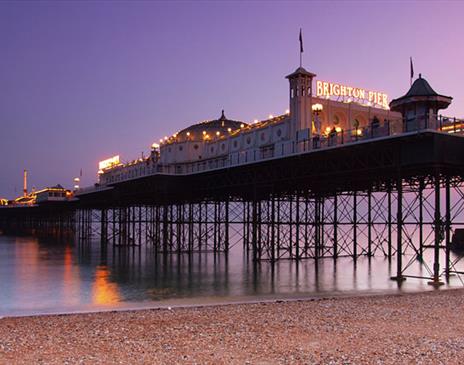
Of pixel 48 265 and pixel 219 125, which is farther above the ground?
pixel 219 125

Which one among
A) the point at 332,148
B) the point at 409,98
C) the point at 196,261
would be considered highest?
the point at 409,98

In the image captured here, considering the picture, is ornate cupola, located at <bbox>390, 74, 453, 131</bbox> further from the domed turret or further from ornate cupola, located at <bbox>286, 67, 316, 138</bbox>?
the domed turret

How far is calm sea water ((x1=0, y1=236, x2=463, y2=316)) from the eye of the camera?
26.1 m

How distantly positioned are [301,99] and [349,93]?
4695 mm

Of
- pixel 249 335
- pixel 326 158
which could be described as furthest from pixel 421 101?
pixel 249 335

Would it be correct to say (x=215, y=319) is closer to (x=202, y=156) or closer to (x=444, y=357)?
(x=444, y=357)

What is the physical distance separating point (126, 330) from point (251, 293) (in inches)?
523

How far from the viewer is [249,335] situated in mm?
15578

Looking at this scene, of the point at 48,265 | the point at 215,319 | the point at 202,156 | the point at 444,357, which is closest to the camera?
the point at 444,357

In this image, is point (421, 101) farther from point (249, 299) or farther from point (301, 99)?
point (249, 299)

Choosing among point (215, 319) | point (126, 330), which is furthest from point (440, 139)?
point (126, 330)

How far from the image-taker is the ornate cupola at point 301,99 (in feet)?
128

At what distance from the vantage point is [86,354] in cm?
1347

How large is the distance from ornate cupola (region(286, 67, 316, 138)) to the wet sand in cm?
1975
